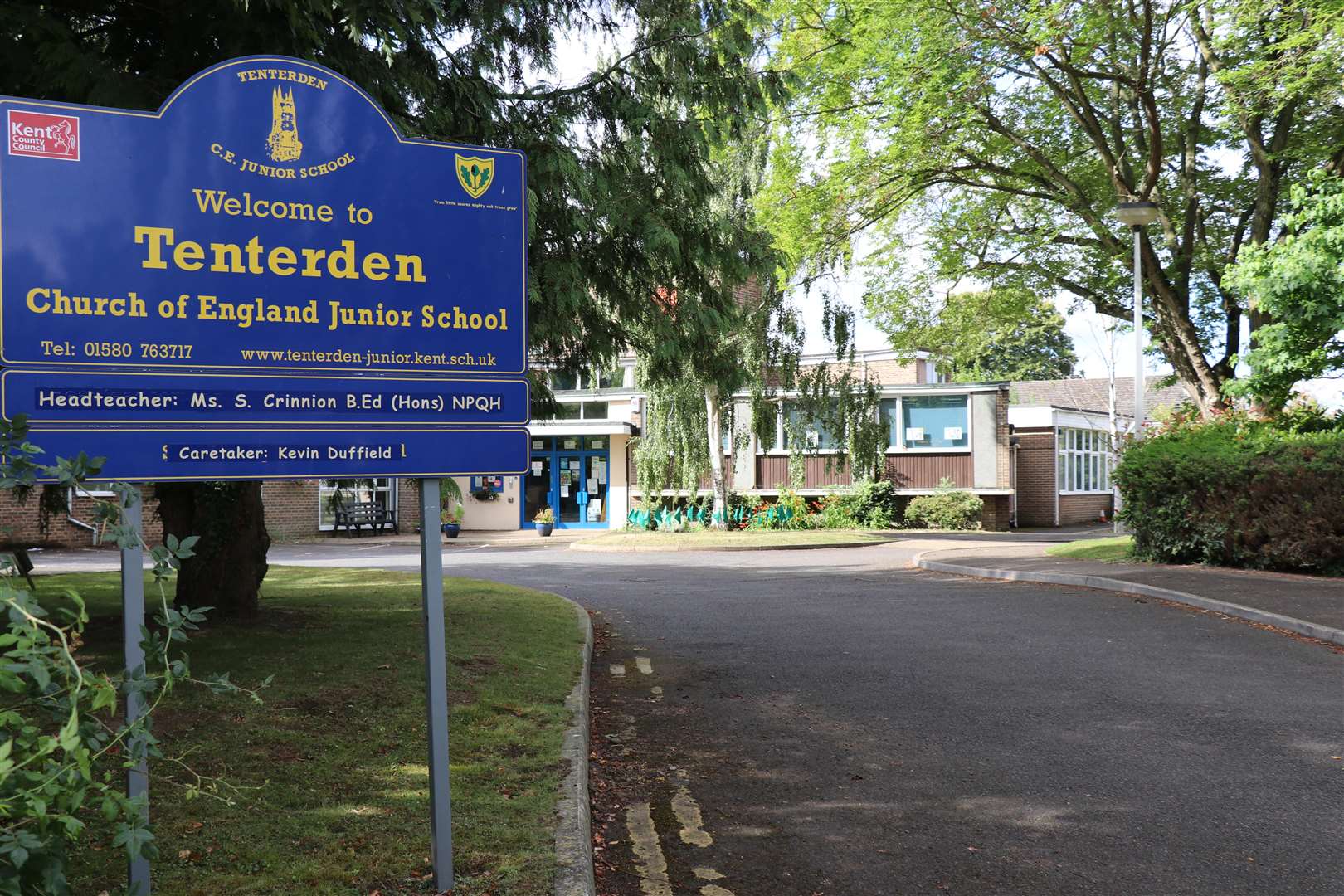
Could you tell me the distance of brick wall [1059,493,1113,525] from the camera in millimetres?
35750

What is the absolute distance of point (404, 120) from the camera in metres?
7.74

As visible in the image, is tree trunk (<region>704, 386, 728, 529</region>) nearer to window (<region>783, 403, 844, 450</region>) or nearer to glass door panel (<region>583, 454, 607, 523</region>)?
window (<region>783, 403, 844, 450</region>)

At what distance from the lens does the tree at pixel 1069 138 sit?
676 inches

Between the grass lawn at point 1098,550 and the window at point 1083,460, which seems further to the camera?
the window at point 1083,460

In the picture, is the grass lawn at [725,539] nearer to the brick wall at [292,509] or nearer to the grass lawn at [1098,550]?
the grass lawn at [1098,550]

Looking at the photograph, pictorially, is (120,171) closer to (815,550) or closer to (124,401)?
(124,401)

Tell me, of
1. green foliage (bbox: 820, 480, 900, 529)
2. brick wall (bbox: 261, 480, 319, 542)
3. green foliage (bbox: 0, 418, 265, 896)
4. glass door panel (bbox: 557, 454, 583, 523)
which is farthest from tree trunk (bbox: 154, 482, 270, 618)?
glass door panel (bbox: 557, 454, 583, 523)

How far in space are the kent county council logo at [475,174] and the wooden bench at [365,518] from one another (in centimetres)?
2719

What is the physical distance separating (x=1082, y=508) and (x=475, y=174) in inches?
1448

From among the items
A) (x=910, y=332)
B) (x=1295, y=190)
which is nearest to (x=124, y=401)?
(x=1295, y=190)

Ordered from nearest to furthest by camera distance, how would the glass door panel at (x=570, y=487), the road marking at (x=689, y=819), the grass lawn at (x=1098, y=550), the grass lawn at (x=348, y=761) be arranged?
1. the grass lawn at (x=348, y=761)
2. the road marking at (x=689, y=819)
3. the grass lawn at (x=1098, y=550)
4. the glass door panel at (x=570, y=487)

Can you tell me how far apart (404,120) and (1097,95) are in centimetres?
1699

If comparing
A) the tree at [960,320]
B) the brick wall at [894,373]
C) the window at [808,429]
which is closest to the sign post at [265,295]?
the tree at [960,320]

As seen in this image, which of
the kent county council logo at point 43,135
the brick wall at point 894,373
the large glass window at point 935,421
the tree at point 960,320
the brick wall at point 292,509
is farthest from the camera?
the brick wall at point 894,373
